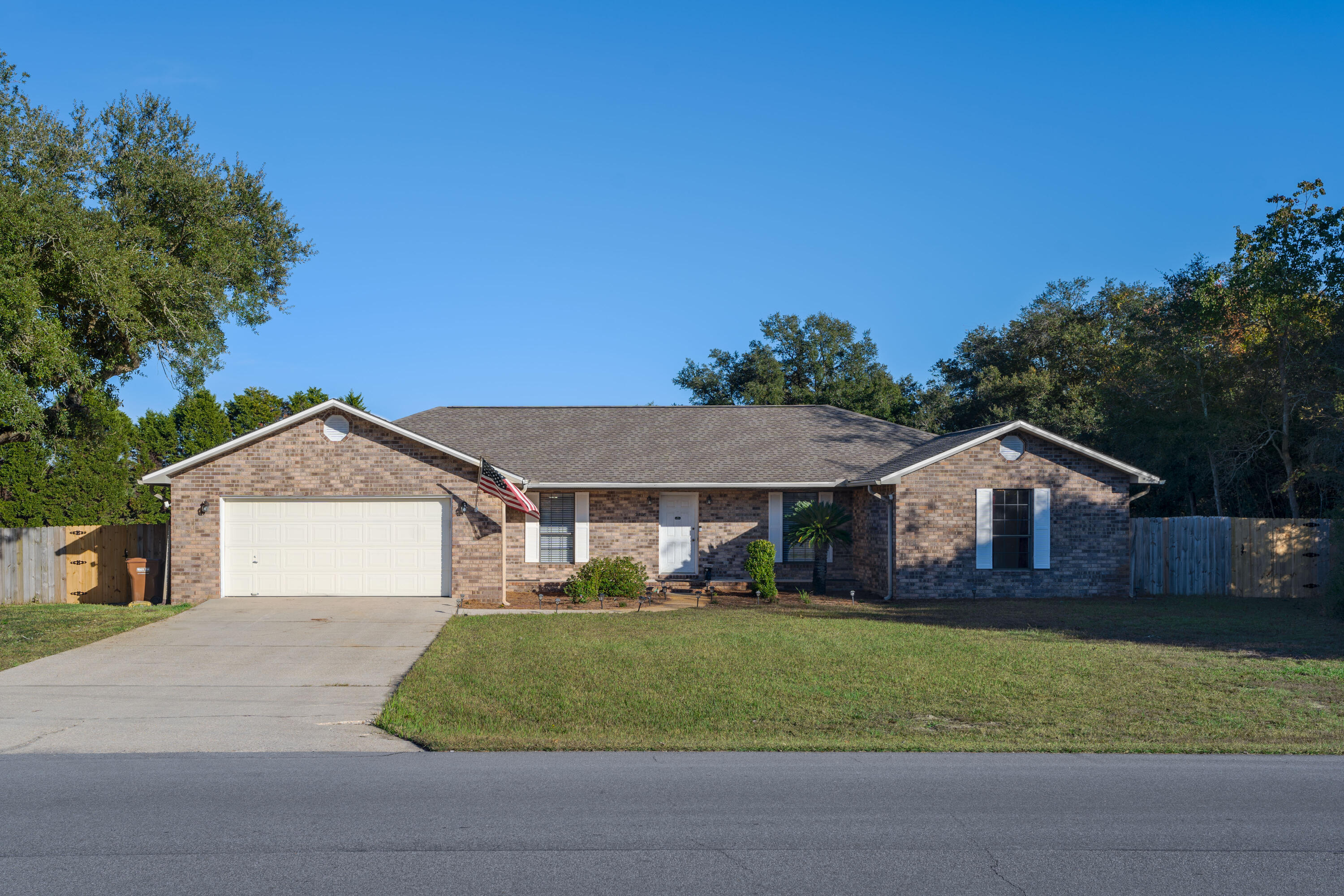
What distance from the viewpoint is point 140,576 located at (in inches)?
797

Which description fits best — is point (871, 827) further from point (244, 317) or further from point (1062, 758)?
point (244, 317)

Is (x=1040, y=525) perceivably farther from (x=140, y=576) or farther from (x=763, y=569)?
(x=140, y=576)

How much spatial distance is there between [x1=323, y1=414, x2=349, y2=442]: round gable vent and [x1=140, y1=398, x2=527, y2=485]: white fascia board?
202mm

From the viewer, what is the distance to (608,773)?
305 inches

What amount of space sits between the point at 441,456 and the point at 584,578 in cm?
404

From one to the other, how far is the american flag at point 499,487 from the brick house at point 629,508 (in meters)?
0.27

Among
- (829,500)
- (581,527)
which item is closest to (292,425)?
(581,527)

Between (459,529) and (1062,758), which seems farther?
(459,529)

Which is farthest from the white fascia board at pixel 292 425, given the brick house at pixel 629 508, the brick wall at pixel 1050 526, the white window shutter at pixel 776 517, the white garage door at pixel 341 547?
the brick wall at pixel 1050 526

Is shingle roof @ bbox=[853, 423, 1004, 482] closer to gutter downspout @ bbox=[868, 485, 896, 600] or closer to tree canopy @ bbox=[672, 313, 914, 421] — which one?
gutter downspout @ bbox=[868, 485, 896, 600]

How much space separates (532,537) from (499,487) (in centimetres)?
380

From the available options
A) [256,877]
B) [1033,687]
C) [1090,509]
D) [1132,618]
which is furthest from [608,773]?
[1090,509]

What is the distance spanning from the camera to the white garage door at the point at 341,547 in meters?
19.6

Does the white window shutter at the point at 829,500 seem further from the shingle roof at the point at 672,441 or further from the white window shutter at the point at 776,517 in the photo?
the white window shutter at the point at 776,517
